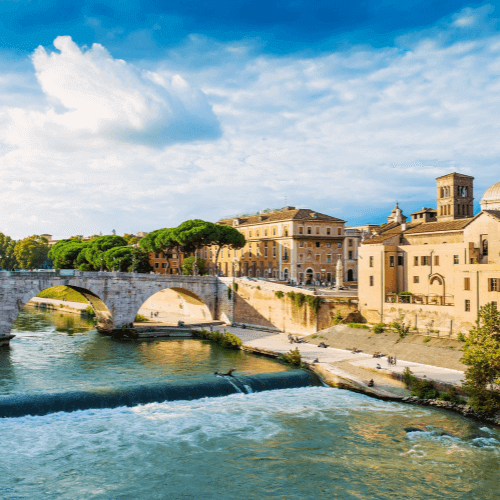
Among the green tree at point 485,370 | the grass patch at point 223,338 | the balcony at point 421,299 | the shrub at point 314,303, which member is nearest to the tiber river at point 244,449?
the green tree at point 485,370

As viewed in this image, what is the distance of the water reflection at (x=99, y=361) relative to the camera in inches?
1154

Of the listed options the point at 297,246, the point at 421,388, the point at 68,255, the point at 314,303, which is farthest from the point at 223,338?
the point at 68,255

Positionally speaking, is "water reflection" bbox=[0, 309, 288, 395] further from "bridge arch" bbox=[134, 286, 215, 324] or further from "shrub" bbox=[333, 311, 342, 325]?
"shrub" bbox=[333, 311, 342, 325]

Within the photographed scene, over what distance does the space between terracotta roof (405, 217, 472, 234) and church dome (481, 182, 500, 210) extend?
14.8 meters

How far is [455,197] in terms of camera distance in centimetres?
5728

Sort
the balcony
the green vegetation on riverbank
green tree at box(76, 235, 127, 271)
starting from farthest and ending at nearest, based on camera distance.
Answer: the green vegetation on riverbank → green tree at box(76, 235, 127, 271) → the balcony

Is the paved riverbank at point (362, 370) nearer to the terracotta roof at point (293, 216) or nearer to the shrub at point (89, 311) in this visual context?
the terracotta roof at point (293, 216)

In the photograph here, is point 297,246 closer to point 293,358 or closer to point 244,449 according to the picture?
point 293,358

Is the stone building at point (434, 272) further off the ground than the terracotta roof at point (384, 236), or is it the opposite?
the terracotta roof at point (384, 236)

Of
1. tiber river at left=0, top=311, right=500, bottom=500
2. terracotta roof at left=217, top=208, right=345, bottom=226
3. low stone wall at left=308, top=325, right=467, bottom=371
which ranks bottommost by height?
tiber river at left=0, top=311, right=500, bottom=500

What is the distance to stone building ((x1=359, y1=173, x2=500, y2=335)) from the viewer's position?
3422 cm

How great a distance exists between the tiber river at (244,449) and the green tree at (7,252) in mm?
83217

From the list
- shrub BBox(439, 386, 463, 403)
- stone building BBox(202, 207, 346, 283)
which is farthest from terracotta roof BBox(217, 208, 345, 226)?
shrub BBox(439, 386, 463, 403)

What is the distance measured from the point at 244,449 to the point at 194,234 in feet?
139
